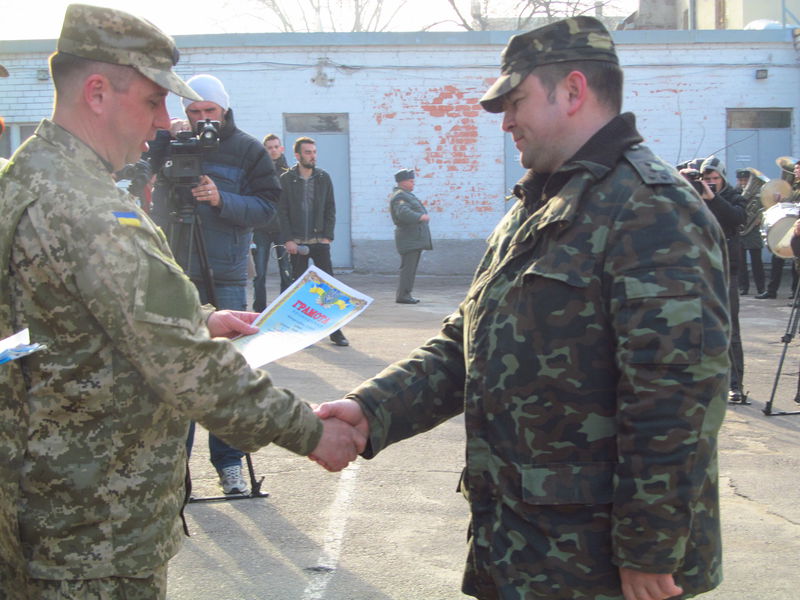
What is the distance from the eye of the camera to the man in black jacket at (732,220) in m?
7.62

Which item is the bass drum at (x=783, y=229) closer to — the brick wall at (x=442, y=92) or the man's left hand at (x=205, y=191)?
the man's left hand at (x=205, y=191)

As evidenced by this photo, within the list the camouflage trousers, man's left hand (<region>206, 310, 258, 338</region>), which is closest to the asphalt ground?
man's left hand (<region>206, 310, 258, 338</region>)

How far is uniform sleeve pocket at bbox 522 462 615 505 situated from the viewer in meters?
2.25

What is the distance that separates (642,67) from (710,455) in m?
18.3

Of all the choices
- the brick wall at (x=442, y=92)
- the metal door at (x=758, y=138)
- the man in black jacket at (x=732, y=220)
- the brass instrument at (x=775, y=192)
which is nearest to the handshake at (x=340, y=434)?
the man in black jacket at (x=732, y=220)

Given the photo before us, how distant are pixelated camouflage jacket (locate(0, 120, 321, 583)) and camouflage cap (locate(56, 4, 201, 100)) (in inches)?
8.2

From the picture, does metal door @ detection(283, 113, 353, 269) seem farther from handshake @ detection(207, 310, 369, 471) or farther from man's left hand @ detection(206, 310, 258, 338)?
handshake @ detection(207, 310, 369, 471)

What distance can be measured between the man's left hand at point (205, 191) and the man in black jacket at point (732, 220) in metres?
4.09

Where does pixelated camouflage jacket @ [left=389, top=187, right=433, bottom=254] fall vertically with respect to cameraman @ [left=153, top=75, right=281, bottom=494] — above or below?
below

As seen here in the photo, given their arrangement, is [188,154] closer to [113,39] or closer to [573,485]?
[113,39]

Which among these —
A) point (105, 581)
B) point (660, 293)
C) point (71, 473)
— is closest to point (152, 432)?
point (71, 473)

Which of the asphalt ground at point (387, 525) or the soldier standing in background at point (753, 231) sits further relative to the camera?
the soldier standing in background at point (753, 231)

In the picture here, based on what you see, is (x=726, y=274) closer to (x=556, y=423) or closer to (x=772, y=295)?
(x=556, y=423)

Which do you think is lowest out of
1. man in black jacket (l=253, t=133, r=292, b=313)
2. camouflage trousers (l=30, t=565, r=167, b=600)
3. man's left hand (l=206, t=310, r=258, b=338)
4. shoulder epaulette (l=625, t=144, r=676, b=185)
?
man in black jacket (l=253, t=133, r=292, b=313)
